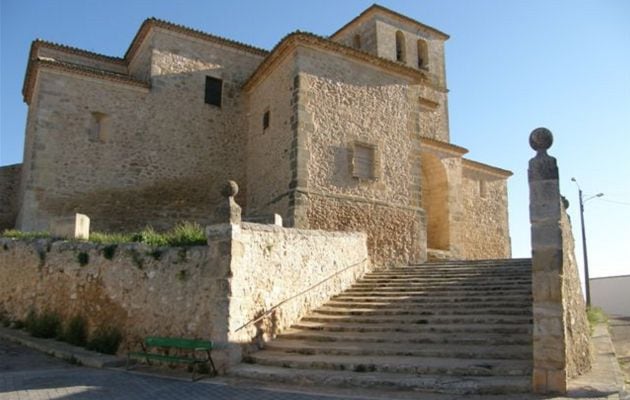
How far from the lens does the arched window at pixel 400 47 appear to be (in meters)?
21.0

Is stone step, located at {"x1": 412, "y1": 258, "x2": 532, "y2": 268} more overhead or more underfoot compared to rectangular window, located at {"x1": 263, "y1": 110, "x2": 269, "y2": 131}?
more underfoot

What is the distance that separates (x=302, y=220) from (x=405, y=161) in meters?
4.19

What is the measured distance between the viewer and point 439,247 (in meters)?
17.8

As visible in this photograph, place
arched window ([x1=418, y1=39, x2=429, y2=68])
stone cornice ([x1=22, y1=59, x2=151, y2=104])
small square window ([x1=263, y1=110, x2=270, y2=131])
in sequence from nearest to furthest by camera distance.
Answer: stone cornice ([x1=22, y1=59, x2=151, y2=104]), small square window ([x1=263, y1=110, x2=270, y2=131]), arched window ([x1=418, y1=39, x2=429, y2=68])

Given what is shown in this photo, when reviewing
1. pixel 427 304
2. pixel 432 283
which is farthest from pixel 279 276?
pixel 432 283

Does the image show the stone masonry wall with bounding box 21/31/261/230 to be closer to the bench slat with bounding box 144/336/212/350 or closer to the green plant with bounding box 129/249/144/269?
the green plant with bounding box 129/249/144/269

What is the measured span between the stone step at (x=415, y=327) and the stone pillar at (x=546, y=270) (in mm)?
1878

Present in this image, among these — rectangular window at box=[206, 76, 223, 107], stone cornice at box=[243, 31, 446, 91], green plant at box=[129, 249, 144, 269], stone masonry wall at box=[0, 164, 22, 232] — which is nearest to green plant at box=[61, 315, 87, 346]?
green plant at box=[129, 249, 144, 269]

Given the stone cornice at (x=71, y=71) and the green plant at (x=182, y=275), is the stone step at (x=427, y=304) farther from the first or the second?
the stone cornice at (x=71, y=71)

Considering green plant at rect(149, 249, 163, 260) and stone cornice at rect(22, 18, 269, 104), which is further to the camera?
stone cornice at rect(22, 18, 269, 104)

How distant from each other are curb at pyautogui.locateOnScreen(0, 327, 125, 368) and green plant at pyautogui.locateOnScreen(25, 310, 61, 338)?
0.45ft

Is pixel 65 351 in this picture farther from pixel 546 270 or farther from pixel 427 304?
pixel 546 270

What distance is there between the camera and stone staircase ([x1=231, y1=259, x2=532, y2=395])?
5.99 metres

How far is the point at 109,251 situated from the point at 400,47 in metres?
16.6
